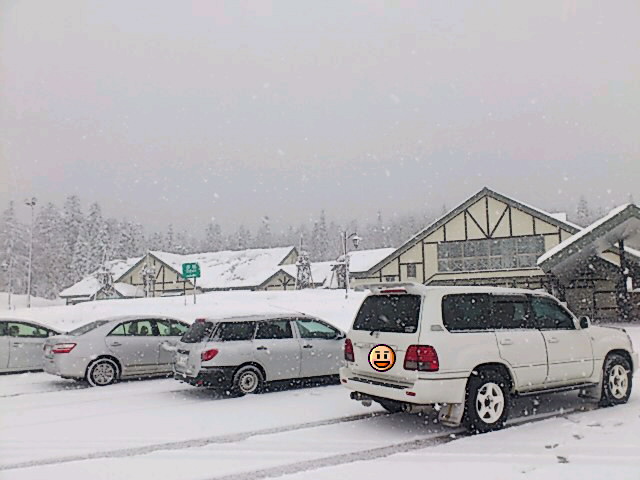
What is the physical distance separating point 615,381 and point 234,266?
188 feet

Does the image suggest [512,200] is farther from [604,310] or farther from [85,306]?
[85,306]

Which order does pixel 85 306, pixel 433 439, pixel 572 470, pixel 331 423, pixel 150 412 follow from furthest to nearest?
pixel 85 306
pixel 150 412
pixel 331 423
pixel 433 439
pixel 572 470

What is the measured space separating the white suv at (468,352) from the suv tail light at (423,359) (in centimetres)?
1

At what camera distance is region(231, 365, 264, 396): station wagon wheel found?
10039 mm

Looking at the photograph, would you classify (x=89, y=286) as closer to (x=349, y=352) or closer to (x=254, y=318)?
(x=254, y=318)

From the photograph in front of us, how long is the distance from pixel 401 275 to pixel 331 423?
3064 centimetres

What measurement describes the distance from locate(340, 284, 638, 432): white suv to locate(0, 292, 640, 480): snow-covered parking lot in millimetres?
433

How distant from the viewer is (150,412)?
9.01m

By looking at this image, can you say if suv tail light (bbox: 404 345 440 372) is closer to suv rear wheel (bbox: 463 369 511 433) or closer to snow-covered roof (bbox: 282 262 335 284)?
suv rear wheel (bbox: 463 369 511 433)

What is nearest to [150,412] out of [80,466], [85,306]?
[80,466]

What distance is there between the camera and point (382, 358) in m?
7.42

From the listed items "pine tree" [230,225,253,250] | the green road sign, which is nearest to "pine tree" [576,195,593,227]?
"pine tree" [230,225,253,250]

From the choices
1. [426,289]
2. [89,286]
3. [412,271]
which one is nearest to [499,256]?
[412,271]

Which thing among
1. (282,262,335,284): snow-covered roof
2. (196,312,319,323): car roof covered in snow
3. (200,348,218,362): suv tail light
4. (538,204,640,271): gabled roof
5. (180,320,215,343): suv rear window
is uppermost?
(282,262,335,284): snow-covered roof
